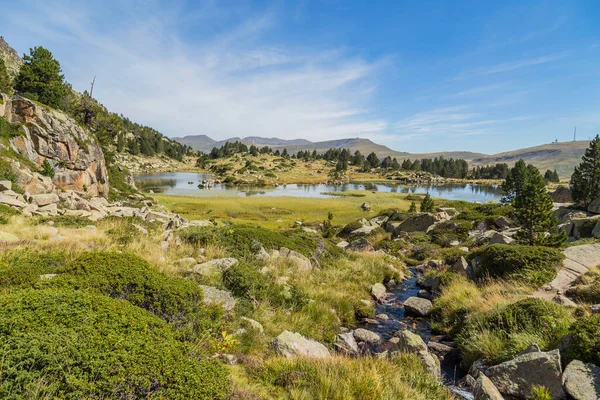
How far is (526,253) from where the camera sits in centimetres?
1377

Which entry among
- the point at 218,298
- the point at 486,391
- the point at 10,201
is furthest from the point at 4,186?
the point at 486,391

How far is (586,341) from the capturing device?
6457 millimetres

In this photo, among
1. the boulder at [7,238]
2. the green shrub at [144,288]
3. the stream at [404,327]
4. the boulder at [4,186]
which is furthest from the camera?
the boulder at [4,186]

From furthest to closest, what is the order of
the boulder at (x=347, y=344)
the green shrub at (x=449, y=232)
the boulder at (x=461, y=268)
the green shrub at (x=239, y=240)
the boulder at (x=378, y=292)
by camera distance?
the green shrub at (x=449, y=232) < the boulder at (x=461, y=268) < the boulder at (x=378, y=292) < the green shrub at (x=239, y=240) < the boulder at (x=347, y=344)

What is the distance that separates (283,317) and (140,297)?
4.51 m

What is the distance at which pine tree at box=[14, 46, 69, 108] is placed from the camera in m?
48.1

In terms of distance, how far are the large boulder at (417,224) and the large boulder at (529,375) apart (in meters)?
28.1

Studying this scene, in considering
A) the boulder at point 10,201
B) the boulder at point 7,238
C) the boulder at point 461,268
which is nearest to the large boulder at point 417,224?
the boulder at point 461,268

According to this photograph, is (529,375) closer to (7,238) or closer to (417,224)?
(7,238)

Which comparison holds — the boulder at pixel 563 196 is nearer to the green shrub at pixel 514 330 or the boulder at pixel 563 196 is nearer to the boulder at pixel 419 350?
the green shrub at pixel 514 330

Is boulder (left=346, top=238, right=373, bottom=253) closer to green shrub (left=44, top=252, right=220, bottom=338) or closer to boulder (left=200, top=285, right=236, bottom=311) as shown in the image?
boulder (left=200, top=285, right=236, bottom=311)

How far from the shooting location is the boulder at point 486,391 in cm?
587

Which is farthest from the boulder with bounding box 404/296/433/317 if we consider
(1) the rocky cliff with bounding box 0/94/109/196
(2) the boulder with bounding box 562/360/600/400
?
(1) the rocky cliff with bounding box 0/94/109/196

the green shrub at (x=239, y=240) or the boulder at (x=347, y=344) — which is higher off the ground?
the green shrub at (x=239, y=240)
